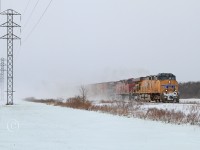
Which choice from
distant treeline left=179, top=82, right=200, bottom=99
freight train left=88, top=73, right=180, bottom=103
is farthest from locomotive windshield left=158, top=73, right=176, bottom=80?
distant treeline left=179, top=82, right=200, bottom=99

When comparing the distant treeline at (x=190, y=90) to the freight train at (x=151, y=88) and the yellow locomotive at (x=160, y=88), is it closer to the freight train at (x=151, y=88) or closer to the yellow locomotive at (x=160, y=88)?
the freight train at (x=151, y=88)

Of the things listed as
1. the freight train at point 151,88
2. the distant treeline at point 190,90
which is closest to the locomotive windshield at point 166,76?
the freight train at point 151,88

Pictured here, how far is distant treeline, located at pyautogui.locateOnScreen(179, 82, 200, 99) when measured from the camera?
201ft

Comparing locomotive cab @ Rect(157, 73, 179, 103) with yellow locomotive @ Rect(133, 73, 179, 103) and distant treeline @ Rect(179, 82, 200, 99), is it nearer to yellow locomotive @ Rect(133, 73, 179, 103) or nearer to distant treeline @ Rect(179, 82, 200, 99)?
yellow locomotive @ Rect(133, 73, 179, 103)

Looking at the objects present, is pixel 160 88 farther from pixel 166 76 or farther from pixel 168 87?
pixel 166 76

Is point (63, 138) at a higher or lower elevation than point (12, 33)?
lower

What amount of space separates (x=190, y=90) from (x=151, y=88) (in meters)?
26.4

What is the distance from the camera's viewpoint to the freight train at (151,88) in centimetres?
3669

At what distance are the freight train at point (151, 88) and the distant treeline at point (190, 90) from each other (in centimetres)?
1453

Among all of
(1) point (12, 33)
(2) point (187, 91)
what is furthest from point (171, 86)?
(2) point (187, 91)

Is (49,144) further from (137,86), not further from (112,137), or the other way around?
(137,86)

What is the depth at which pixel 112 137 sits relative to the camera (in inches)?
404

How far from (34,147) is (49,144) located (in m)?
0.65

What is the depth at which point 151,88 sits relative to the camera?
3916cm
